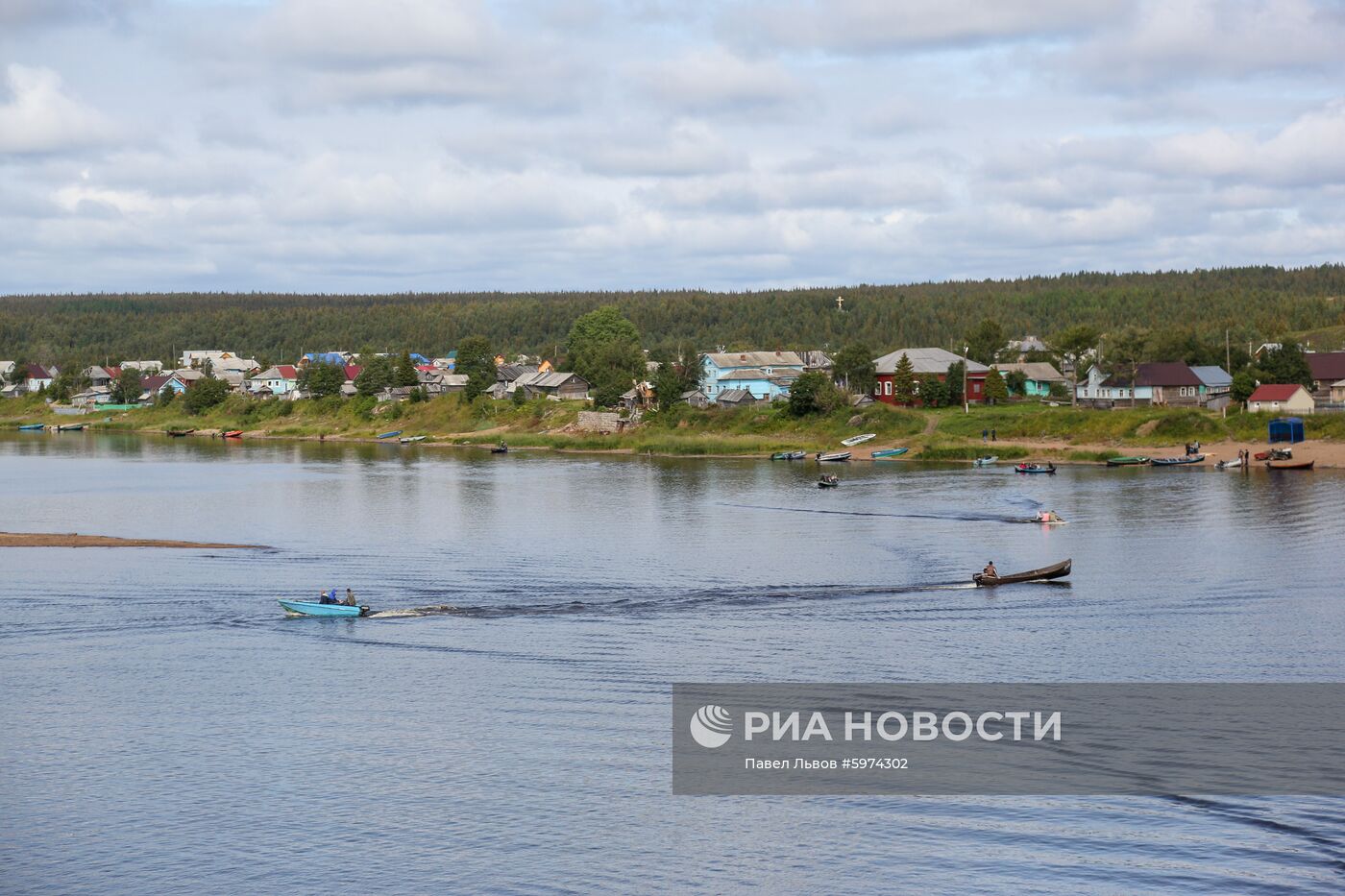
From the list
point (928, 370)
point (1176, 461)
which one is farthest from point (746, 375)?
point (1176, 461)

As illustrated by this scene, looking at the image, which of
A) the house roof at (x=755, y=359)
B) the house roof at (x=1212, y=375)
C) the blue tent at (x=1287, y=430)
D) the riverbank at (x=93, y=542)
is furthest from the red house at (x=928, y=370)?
the riverbank at (x=93, y=542)

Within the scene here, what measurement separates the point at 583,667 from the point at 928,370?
90380mm

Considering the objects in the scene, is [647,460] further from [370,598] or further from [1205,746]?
[1205,746]

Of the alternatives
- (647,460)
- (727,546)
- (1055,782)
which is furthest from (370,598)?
(647,460)

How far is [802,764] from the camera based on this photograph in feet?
113

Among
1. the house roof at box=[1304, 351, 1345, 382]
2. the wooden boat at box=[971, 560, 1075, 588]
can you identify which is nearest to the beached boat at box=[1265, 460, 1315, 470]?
the house roof at box=[1304, 351, 1345, 382]

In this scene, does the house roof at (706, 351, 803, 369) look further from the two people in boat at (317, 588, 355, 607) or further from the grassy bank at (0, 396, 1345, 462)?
the two people in boat at (317, 588, 355, 607)

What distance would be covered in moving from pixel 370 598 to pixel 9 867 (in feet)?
81.5

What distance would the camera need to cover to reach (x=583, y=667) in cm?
4234

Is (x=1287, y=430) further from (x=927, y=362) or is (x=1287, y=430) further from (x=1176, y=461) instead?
(x=927, y=362)

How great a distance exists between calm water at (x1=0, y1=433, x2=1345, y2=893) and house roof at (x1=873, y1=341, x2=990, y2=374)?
1704 inches

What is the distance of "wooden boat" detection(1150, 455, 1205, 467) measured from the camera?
98.6m

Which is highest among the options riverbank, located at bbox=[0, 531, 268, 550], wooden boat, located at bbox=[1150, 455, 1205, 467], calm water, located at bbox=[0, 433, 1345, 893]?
wooden boat, located at bbox=[1150, 455, 1205, 467]

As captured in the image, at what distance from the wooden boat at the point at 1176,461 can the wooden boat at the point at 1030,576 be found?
4699cm
